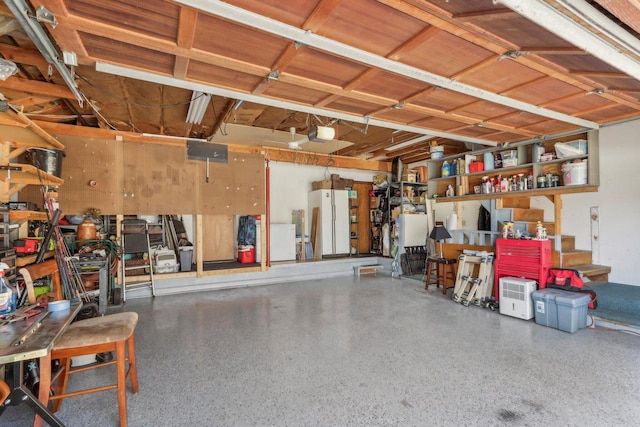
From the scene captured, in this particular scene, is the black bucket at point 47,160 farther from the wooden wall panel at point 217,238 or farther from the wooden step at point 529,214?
the wooden step at point 529,214

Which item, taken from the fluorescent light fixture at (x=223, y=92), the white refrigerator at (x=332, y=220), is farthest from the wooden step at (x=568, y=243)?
the white refrigerator at (x=332, y=220)

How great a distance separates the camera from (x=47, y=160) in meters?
3.65

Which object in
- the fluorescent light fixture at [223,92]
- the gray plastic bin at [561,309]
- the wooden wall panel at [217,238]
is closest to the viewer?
the fluorescent light fixture at [223,92]

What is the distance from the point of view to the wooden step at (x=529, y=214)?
5.13 m

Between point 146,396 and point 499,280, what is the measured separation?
14.6ft

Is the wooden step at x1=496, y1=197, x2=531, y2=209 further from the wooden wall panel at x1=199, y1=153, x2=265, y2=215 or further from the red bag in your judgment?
the wooden wall panel at x1=199, y1=153, x2=265, y2=215

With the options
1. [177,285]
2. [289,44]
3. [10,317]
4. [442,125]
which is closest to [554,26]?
[289,44]

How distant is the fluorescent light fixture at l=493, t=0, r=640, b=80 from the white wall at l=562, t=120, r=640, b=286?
7.74 ft

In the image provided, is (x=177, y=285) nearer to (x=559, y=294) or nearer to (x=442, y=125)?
(x=442, y=125)

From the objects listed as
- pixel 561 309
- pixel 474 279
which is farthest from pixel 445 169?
pixel 561 309

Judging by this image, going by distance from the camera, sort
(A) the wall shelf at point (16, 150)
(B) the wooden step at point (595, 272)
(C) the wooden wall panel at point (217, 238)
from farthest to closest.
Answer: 1. (C) the wooden wall panel at point (217, 238)
2. (B) the wooden step at point (595, 272)
3. (A) the wall shelf at point (16, 150)

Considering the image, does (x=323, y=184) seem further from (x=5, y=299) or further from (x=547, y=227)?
(x=5, y=299)

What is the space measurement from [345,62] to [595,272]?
455 centimetres

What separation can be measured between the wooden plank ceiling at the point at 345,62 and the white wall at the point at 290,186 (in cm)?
331
